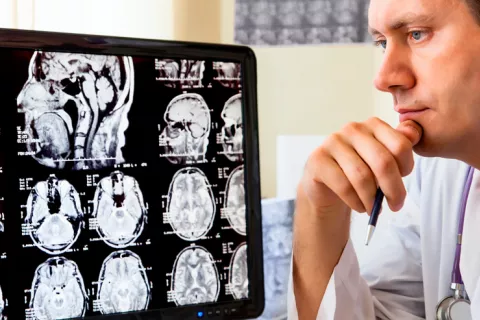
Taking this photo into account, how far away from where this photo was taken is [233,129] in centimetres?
93

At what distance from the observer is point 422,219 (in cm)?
110

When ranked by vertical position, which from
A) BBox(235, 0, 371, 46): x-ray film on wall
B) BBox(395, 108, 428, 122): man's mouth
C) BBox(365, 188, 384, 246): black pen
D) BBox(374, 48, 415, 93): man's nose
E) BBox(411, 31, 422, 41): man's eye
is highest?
BBox(235, 0, 371, 46): x-ray film on wall

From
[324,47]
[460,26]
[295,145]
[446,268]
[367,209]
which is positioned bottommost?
[446,268]

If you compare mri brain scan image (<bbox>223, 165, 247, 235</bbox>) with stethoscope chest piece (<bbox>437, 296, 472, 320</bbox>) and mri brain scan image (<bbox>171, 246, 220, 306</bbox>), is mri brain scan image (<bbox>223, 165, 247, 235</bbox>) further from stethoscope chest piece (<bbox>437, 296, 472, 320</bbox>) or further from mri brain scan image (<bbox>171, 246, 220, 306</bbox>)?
stethoscope chest piece (<bbox>437, 296, 472, 320</bbox>)

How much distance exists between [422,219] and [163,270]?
0.47 meters

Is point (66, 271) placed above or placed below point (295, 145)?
below

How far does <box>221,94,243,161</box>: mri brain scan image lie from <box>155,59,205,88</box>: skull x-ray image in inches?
2.3

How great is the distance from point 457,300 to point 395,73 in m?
0.39

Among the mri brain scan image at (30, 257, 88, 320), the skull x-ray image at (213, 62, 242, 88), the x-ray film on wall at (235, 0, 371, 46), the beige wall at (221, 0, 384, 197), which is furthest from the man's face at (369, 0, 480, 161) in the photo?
the beige wall at (221, 0, 384, 197)

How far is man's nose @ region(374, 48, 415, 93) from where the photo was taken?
2.64 feet

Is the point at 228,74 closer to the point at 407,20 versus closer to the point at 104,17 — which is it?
the point at 407,20

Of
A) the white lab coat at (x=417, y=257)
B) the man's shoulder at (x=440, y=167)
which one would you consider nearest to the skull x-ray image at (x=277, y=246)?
the white lab coat at (x=417, y=257)

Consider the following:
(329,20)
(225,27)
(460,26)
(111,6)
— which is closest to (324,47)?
A: (329,20)

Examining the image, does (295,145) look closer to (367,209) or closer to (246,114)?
(246,114)
